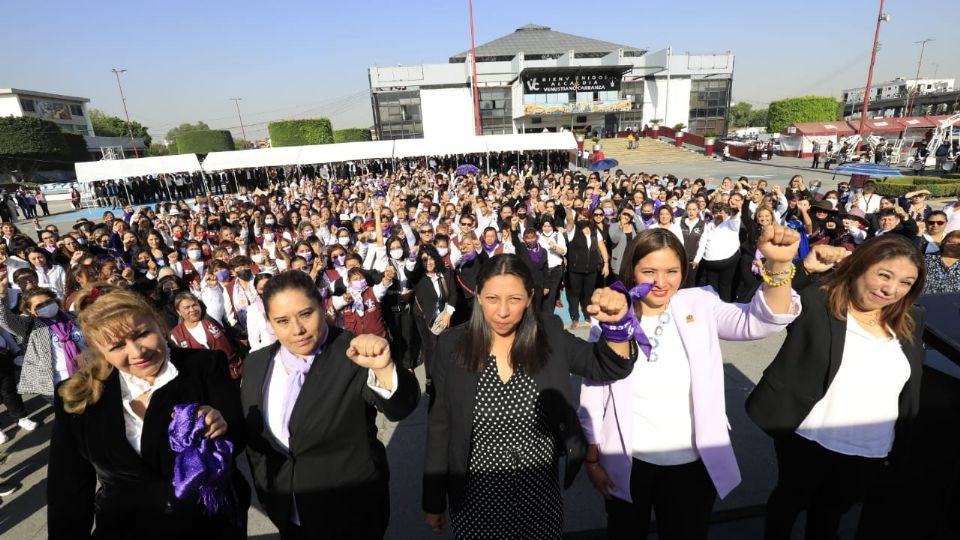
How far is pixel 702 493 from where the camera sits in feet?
6.75

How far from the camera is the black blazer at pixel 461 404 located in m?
1.88

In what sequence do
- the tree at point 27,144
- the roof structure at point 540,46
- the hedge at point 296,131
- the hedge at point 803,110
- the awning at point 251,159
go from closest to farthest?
the awning at point 251,159 → the tree at point 27,144 → the hedge at point 803,110 → the hedge at point 296,131 → the roof structure at point 540,46

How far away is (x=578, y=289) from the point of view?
6348 mm

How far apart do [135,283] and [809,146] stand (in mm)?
40983

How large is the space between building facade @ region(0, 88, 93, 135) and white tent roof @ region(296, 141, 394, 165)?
47.7 meters

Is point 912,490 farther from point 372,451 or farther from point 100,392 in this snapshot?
point 100,392

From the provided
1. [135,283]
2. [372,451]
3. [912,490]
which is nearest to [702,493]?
[912,490]

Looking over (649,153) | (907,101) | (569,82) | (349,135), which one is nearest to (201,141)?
(349,135)

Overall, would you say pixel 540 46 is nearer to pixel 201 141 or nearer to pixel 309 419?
pixel 201 141

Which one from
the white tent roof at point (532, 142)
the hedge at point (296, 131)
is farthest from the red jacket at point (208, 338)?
the hedge at point (296, 131)

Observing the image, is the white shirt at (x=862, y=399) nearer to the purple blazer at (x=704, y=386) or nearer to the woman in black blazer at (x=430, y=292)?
the purple blazer at (x=704, y=386)

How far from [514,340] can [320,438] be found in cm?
95

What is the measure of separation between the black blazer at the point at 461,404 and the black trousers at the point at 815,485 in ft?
Result: 4.03

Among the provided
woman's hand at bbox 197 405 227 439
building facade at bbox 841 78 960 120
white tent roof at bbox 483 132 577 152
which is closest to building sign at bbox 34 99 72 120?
white tent roof at bbox 483 132 577 152
